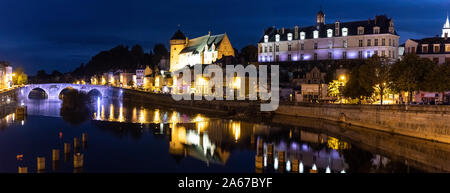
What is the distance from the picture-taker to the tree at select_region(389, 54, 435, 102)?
1580 inches

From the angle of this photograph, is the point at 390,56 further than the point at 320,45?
No

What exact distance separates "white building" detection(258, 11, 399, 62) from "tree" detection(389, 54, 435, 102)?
25579 millimetres

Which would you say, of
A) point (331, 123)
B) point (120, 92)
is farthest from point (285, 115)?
point (120, 92)

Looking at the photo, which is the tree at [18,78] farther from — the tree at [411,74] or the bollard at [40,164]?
the tree at [411,74]

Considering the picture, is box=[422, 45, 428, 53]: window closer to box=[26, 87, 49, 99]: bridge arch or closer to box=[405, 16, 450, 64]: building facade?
box=[405, 16, 450, 64]: building facade

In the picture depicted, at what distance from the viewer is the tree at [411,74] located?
4012cm

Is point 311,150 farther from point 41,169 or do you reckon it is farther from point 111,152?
point 41,169

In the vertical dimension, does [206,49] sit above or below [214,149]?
above

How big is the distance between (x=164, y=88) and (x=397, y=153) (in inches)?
2889

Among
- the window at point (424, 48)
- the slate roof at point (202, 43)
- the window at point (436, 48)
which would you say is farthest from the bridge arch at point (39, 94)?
the window at point (436, 48)

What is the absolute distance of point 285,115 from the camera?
54406 millimetres

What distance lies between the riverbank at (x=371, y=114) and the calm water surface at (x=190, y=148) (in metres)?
2.65

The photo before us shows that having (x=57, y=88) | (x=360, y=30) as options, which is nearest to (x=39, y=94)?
(x=57, y=88)
